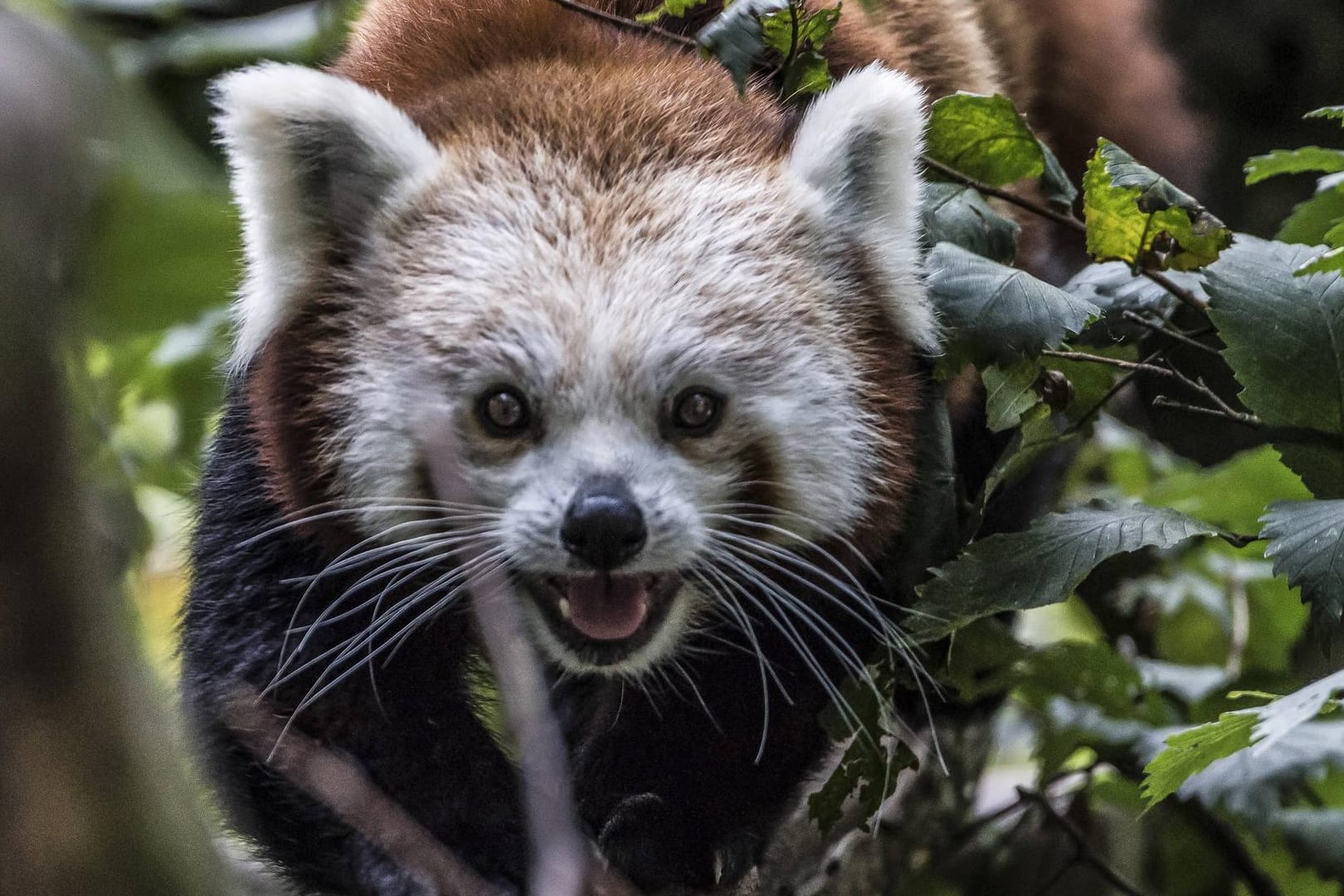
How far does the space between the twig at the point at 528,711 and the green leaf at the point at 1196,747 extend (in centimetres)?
84

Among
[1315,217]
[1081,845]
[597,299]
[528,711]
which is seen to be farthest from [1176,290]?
[1081,845]

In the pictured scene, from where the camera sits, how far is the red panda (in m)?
2.21

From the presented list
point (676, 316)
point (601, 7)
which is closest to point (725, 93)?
point (601, 7)

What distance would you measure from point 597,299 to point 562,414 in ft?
0.61

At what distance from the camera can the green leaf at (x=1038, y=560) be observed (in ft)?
6.93

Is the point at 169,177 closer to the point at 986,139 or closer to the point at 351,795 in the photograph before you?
the point at 351,795

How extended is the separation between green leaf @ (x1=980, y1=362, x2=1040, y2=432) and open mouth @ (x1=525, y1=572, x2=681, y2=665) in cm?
61

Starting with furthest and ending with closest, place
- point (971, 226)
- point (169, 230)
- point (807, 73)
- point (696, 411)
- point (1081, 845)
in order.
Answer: point (1081, 845) < point (807, 73) < point (971, 226) < point (696, 411) < point (169, 230)

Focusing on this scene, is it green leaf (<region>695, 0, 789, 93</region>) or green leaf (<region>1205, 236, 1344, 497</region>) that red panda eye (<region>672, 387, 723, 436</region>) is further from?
green leaf (<region>1205, 236, 1344, 497</region>)

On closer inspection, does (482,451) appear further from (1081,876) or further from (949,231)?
(1081,876)

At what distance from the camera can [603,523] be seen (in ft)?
6.94

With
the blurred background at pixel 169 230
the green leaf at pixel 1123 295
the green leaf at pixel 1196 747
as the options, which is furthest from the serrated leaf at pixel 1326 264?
the blurred background at pixel 169 230

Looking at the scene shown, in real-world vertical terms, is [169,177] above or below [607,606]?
above

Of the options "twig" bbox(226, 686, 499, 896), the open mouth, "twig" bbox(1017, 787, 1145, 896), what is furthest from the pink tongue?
"twig" bbox(1017, 787, 1145, 896)
